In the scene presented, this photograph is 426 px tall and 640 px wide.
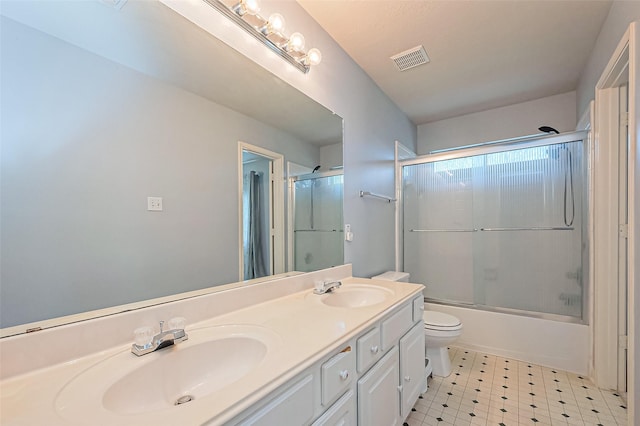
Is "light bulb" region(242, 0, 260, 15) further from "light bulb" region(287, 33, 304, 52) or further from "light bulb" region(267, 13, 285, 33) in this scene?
"light bulb" region(287, 33, 304, 52)

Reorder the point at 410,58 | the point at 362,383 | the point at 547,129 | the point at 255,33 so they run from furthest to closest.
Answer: the point at 547,129
the point at 410,58
the point at 255,33
the point at 362,383

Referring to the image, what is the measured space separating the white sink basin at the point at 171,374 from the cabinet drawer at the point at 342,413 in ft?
0.86

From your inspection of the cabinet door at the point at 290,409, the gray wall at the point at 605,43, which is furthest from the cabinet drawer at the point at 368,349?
the gray wall at the point at 605,43

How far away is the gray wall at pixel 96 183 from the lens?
0.67 m

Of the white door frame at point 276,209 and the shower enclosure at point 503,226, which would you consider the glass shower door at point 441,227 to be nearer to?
the shower enclosure at point 503,226

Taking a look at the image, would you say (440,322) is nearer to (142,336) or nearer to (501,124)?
(142,336)

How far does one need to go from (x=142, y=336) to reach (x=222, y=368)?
0.25 meters


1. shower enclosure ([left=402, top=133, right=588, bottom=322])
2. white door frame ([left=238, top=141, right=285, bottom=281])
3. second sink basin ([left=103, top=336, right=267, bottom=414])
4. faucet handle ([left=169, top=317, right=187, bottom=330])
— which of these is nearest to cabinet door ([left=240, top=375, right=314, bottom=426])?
second sink basin ([left=103, top=336, right=267, bottom=414])

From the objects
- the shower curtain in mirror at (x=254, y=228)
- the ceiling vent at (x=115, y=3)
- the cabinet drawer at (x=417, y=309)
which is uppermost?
the ceiling vent at (x=115, y=3)

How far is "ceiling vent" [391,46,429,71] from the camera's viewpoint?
2.01 meters

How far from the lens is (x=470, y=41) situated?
75.1 inches

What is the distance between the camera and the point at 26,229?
0.69 metres

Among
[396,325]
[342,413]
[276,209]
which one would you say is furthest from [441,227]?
[342,413]

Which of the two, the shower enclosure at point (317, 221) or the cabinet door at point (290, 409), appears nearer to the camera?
the cabinet door at point (290, 409)
